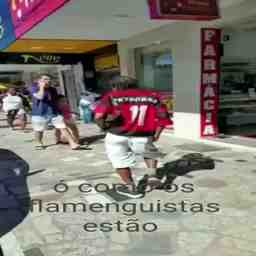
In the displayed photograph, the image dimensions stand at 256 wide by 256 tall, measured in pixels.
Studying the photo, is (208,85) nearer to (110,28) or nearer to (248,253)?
(110,28)

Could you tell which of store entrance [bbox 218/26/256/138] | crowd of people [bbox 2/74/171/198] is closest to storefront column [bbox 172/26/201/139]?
store entrance [bbox 218/26/256/138]

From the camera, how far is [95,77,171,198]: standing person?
504 cm

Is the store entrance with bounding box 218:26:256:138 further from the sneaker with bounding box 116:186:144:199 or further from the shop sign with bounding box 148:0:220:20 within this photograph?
the sneaker with bounding box 116:186:144:199

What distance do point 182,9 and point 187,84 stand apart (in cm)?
348

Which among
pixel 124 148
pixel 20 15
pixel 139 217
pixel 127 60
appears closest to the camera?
pixel 139 217

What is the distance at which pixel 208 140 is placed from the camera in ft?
30.1

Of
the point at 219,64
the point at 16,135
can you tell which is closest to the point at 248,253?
the point at 219,64

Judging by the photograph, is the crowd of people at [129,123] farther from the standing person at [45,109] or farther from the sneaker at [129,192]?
the standing person at [45,109]

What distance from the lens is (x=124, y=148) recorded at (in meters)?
5.13

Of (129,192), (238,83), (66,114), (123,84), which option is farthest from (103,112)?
(238,83)

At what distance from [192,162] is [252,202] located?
2.34 metres

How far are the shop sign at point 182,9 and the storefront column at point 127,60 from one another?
5.78 metres

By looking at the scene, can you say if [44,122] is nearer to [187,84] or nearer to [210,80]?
[187,84]

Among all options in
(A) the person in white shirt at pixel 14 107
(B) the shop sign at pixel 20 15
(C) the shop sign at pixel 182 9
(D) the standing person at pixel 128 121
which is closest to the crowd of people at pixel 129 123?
(D) the standing person at pixel 128 121
